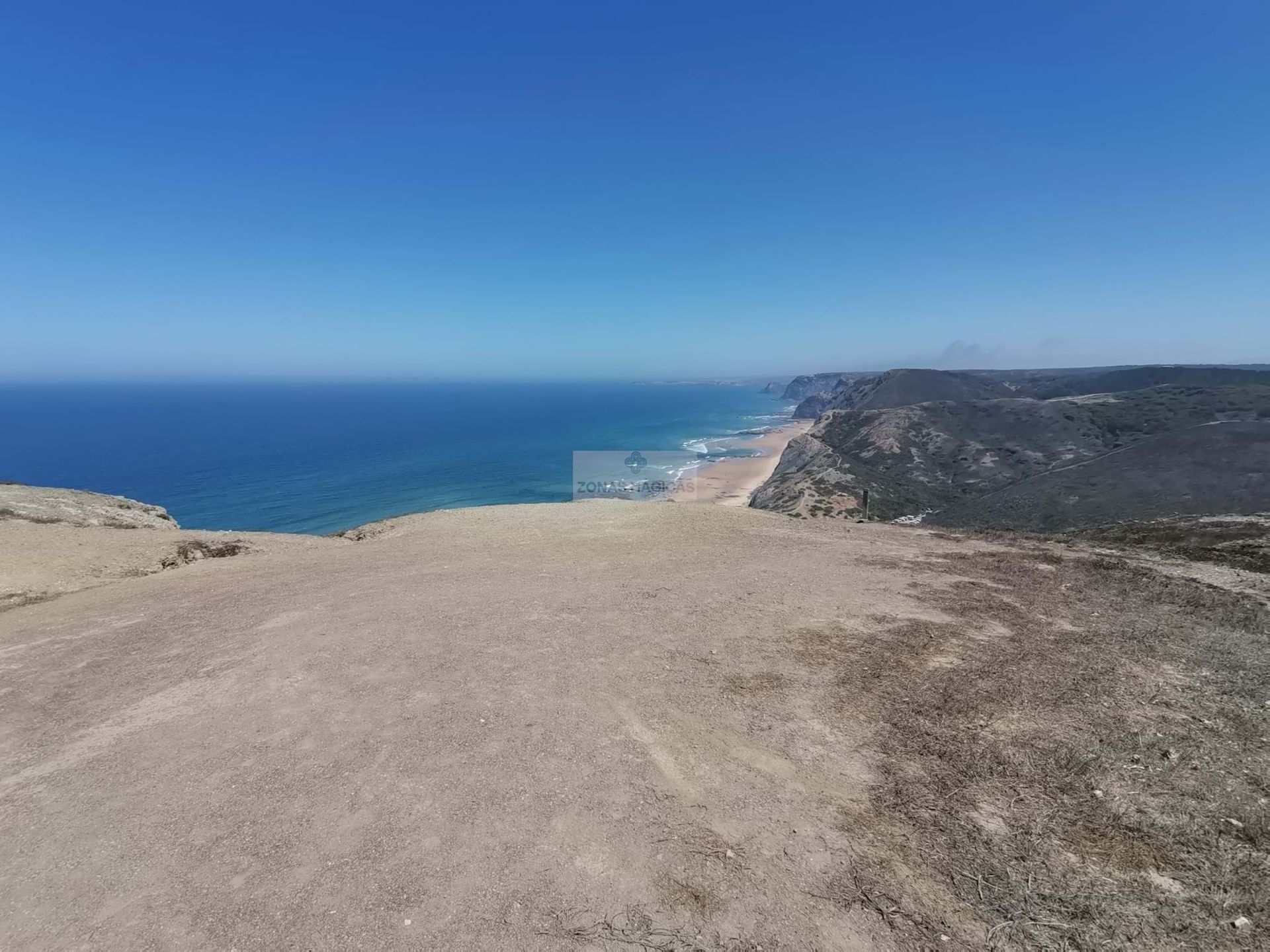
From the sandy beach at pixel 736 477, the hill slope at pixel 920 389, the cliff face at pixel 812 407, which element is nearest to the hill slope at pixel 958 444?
the sandy beach at pixel 736 477

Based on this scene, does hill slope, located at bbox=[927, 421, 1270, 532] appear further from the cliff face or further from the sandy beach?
the cliff face

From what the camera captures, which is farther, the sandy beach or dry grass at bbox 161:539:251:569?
the sandy beach

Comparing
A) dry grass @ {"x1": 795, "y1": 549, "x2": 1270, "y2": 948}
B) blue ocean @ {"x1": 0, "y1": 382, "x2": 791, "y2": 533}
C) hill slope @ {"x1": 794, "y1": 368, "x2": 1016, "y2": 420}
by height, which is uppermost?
hill slope @ {"x1": 794, "y1": 368, "x2": 1016, "y2": 420}

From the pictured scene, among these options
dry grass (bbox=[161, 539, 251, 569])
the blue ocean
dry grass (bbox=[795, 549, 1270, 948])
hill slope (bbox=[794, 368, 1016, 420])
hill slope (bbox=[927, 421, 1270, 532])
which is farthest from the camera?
hill slope (bbox=[794, 368, 1016, 420])

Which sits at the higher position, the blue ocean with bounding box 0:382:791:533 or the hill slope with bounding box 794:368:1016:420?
the hill slope with bounding box 794:368:1016:420

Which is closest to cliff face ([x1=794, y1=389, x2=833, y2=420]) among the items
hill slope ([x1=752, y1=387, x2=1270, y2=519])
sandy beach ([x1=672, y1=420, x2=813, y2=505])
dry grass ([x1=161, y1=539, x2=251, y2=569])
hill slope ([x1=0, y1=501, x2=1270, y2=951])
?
sandy beach ([x1=672, y1=420, x2=813, y2=505])

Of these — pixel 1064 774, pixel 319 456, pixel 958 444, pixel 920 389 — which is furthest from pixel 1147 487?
pixel 319 456

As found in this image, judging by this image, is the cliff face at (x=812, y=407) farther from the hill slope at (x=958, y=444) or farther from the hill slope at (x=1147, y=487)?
the hill slope at (x=1147, y=487)

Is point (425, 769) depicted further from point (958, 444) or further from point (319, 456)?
point (319, 456)
